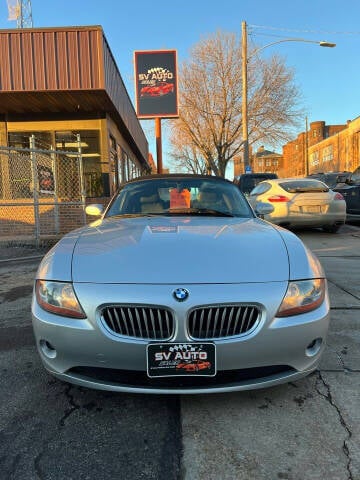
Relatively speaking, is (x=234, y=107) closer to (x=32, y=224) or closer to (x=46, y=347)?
(x=32, y=224)

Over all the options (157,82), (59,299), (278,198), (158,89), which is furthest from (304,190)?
(59,299)

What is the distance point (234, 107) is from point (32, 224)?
21.7 metres

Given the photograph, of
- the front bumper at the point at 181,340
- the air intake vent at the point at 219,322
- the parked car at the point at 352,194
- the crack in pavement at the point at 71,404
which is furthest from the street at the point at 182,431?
the parked car at the point at 352,194

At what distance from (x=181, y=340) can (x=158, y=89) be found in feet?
34.2

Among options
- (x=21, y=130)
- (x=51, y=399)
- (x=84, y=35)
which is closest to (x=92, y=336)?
(x=51, y=399)

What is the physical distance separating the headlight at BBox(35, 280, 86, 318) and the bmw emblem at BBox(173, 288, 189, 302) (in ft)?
1.64

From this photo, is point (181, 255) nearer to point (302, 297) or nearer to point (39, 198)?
point (302, 297)

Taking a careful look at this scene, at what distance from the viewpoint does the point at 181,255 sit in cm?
239

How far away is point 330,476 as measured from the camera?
5.92 ft

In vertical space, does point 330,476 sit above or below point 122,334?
below

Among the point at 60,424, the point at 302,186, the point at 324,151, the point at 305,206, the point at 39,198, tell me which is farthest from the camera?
the point at 324,151

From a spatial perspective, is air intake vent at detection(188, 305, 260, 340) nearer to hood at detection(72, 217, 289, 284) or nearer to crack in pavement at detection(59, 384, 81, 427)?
hood at detection(72, 217, 289, 284)

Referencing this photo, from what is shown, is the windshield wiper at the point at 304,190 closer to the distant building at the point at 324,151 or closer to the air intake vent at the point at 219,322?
the air intake vent at the point at 219,322

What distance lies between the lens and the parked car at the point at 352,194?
1087 centimetres
